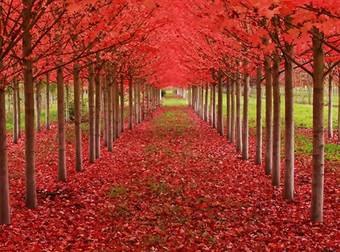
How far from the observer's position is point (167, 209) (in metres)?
10.3

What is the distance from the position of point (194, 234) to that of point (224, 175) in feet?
19.2

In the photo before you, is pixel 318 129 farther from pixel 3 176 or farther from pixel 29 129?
pixel 3 176

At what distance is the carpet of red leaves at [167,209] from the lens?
26.7ft

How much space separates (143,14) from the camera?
13.0 m

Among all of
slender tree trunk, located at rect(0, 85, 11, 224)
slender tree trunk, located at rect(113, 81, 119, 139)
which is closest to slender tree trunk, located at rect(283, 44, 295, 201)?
slender tree trunk, located at rect(0, 85, 11, 224)

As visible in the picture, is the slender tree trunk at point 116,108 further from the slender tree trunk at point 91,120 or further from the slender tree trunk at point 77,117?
the slender tree trunk at point 77,117

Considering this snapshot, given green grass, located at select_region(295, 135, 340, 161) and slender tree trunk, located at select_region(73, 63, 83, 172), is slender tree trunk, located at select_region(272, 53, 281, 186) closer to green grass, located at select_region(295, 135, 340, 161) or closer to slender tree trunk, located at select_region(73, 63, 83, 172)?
green grass, located at select_region(295, 135, 340, 161)

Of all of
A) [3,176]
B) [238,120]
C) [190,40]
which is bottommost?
[3,176]

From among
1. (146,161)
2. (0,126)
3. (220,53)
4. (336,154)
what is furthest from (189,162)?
(0,126)

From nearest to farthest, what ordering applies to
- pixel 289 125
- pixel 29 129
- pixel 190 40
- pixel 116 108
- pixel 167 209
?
1. pixel 29 129
2. pixel 167 209
3. pixel 289 125
4. pixel 190 40
5. pixel 116 108

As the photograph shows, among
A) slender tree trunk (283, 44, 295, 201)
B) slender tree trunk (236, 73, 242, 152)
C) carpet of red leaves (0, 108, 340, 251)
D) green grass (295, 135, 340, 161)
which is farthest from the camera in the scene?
slender tree trunk (236, 73, 242, 152)

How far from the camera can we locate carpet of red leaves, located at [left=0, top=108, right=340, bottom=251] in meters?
8.14

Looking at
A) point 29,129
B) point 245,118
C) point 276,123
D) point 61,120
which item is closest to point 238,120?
point 245,118

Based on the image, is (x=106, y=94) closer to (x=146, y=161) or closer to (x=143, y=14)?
(x=146, y=161)
